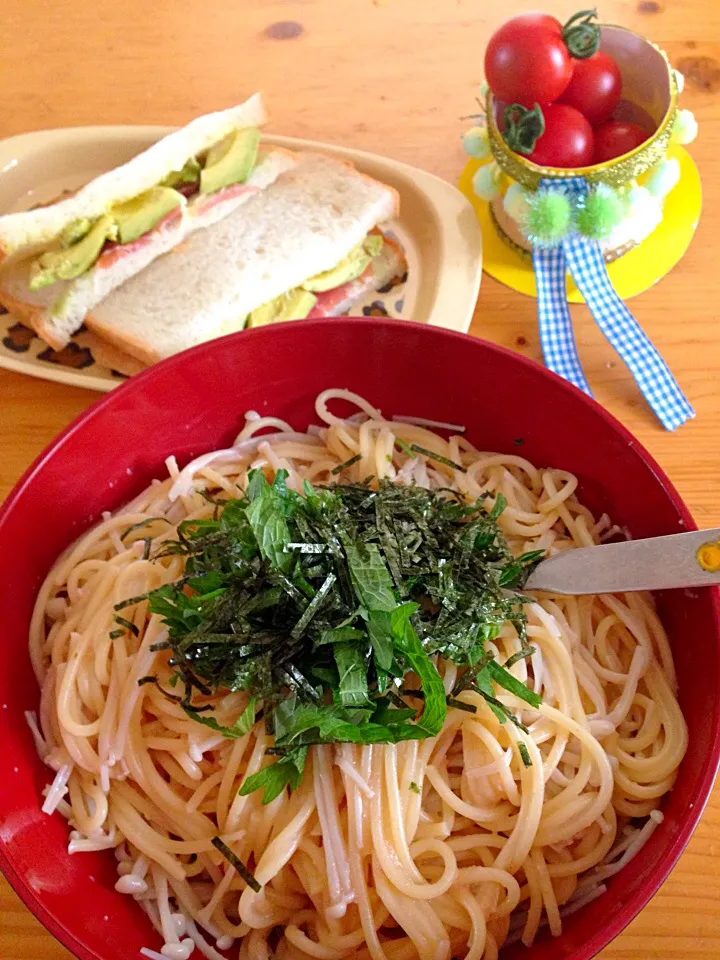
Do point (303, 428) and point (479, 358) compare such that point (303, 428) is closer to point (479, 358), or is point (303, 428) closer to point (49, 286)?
point (479, 358)

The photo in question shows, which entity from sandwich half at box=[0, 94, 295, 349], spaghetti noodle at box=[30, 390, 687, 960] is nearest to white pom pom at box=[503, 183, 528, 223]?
sandwich half at box=[0, 94, 295, 349]

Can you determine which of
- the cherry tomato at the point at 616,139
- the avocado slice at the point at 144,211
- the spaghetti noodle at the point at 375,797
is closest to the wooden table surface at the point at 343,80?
the cherry tomato at the point at 616,139

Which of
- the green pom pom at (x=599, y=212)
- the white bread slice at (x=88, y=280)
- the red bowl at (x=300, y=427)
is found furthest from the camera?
the white bread slice at (x=88, y=280)

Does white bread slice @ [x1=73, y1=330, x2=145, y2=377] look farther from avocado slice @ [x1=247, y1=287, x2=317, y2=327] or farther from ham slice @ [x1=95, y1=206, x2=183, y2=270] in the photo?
avocado slice @ [x1=247, y1=287, x2=317, y2=327]

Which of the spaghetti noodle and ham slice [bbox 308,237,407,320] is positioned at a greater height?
ham slice [bbox 308,237,407,320]

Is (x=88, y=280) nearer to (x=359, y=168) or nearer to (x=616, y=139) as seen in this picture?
(x=359, y=168)

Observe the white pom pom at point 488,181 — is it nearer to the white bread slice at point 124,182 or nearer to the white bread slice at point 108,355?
the white bread slice at point 124,182
